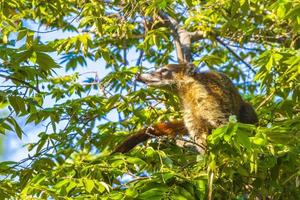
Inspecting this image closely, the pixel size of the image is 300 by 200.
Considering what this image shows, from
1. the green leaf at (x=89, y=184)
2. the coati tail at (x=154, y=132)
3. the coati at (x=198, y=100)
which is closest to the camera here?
the green leaf at (x=89, y=184)

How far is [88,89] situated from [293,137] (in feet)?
8.96

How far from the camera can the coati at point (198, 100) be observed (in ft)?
14.1

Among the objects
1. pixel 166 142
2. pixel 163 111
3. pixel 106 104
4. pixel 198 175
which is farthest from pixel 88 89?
pixel 198 175

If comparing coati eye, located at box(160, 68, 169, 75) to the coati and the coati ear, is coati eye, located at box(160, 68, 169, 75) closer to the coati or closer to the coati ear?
the coati

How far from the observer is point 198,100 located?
14.9 ft

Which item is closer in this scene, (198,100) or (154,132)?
(154,132)

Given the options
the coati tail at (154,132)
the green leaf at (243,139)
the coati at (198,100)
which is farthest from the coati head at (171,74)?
the green leaf at (243,139)

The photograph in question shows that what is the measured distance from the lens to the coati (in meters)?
4.30

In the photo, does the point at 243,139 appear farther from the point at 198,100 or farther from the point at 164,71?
the point at 164,71

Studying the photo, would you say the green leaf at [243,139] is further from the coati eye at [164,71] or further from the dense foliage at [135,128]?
the coati eye at [164,71]

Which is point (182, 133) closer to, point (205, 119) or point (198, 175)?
point (205, 119)

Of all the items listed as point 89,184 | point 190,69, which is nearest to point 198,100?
point 190,69

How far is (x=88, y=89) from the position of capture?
4953mm

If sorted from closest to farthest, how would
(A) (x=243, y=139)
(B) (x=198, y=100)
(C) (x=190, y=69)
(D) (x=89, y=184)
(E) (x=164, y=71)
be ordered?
(A) (x=243, y=139) → (D) (x=89, y=184) → (B) (x=198, y=100) → (C) (x=190, y=69) → (E) (x=164, y=71)
